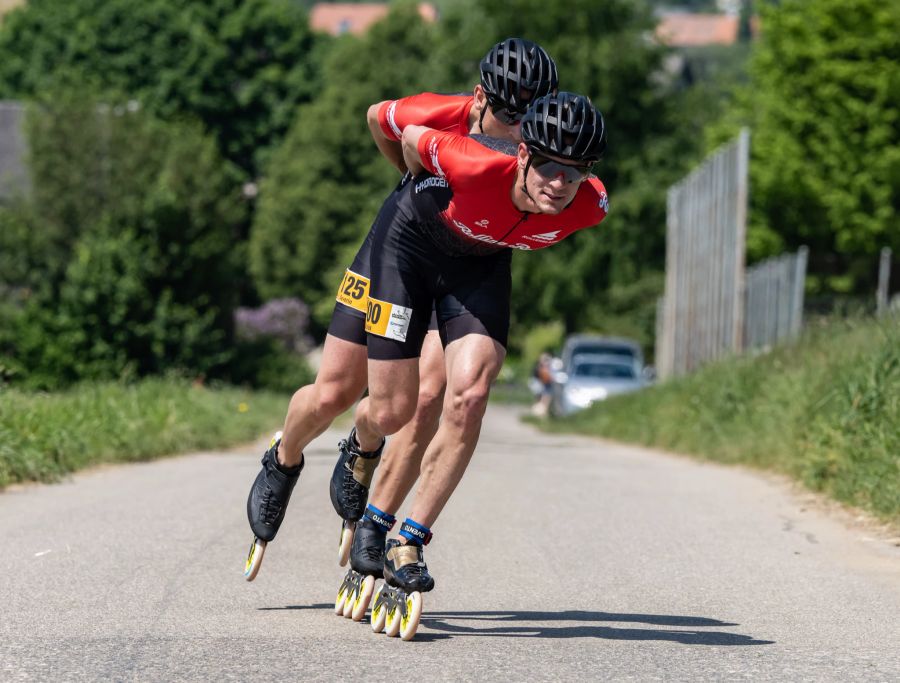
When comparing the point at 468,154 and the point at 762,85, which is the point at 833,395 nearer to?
the point at 468,154

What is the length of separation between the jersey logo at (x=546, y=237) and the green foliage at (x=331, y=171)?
4754cm

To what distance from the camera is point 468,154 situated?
5.14 m

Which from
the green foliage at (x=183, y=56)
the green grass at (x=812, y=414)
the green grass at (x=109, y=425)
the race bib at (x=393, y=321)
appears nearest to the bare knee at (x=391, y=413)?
the race bib at (x=393, y=321)

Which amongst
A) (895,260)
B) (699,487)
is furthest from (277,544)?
(895,260)

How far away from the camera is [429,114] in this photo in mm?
5629

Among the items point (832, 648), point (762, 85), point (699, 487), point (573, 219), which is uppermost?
point (762, 85)

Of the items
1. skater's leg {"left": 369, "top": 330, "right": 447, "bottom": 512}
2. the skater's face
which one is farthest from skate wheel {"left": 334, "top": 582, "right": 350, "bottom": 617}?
the skater's face

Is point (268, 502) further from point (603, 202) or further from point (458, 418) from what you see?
point (603, 202)

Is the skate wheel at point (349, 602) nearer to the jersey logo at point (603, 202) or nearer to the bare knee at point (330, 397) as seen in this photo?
the bare knee at point (330, 397)

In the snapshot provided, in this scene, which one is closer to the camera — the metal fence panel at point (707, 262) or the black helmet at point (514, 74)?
the black helmet at point (514, 74)

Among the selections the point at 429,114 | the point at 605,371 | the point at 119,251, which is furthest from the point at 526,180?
the point at 605,371

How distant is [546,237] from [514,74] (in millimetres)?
590

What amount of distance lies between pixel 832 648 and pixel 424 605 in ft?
5.45

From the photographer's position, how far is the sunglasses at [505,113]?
5.49 meters
